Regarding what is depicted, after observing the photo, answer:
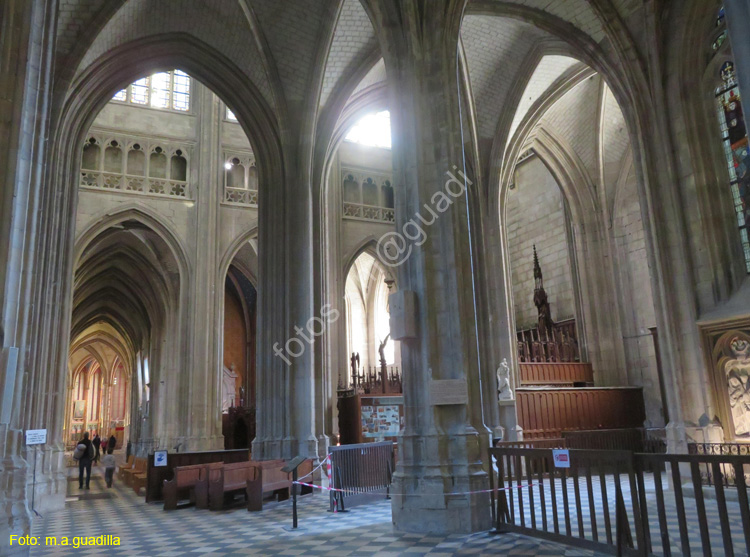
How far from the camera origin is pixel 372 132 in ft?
79.2

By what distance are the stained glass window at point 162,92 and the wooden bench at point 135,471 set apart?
1252 centimetres

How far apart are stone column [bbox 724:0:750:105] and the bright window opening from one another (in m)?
19.2

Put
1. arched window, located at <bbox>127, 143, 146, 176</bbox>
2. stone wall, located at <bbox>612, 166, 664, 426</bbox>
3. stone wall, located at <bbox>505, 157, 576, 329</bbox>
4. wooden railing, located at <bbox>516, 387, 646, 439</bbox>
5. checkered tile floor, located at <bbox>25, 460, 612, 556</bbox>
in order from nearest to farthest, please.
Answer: checkered tile floor, located at <bbox>25, 460, 612, 556</bbox> → wooden railing, located at <bbox>516, 387, 646, 439</bbox> → stone wall, located at <bbox>612, 166, 664, 426</bbox> → arched window, located at <bbox>127, 143, 146, 176</bbox> → stone wall, located at <bbox>505, 157, 576, 329</bbox>

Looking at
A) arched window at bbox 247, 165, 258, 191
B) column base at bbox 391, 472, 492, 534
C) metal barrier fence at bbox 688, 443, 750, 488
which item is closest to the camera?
column base at bbox 391, 472, 492, 534

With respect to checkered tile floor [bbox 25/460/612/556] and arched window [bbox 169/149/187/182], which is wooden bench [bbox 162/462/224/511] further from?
arched window [bbox 169/149/187/182]

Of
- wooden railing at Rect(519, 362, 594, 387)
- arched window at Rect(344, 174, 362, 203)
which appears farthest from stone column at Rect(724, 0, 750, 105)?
arched window at Rect(344, 174, 362, 203)

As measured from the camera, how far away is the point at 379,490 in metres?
10.7

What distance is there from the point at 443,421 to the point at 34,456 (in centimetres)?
835

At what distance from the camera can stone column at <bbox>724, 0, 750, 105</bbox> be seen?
4.88 meters

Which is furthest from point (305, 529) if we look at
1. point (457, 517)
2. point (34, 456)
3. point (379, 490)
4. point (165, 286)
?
point (165, 286)

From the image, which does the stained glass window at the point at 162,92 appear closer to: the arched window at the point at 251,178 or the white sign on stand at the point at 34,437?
the arched window at the point at 251,178

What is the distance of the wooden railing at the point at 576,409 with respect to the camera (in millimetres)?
16641

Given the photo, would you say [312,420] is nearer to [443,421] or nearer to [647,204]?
[443,421]

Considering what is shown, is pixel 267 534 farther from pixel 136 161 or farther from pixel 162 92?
pixel 162 92
